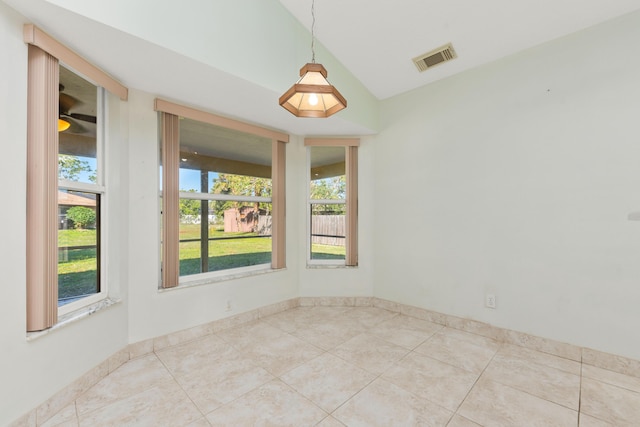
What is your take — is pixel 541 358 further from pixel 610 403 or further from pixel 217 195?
pixel 217 195

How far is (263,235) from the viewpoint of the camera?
3.46m

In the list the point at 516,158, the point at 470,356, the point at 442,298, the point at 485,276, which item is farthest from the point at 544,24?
the point at 470,356

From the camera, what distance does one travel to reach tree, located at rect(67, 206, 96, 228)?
6.45 ft

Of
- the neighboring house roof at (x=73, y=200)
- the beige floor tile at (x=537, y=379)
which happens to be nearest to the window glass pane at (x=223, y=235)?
the neighboring house roof at (x=73, y=200)

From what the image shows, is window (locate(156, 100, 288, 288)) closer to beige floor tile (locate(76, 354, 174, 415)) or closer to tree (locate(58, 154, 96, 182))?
tree (locate(58, 154, 96, 182))

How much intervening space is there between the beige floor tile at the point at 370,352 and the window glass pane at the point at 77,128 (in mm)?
2588

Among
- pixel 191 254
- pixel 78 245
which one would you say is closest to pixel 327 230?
pixel 191 254

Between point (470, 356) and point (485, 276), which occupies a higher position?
point (485, 276)

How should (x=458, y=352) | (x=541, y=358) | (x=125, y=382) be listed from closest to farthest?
(x=125, y=382)
(x=541, y=358)
(x=458, y=352)

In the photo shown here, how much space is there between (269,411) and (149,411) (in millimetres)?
764

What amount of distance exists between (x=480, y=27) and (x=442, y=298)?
8.94 ft

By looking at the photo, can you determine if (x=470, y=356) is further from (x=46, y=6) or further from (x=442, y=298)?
(x=46, y=6)

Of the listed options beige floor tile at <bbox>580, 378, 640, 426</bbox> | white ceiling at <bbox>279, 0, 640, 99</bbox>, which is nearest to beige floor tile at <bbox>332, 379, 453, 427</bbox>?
beige floor tile at <bbox>580, 378, 640, 426</bbox>

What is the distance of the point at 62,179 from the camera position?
6.19ft
